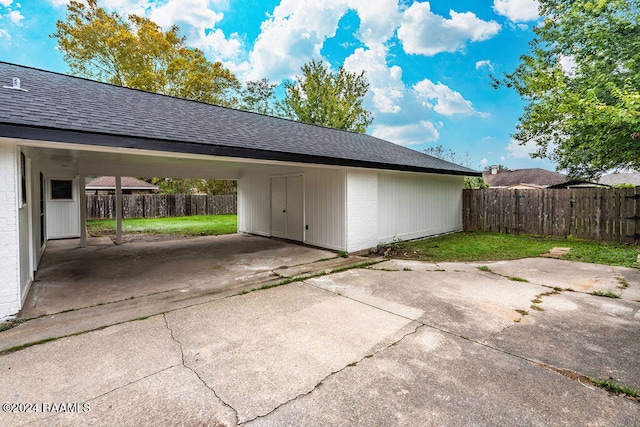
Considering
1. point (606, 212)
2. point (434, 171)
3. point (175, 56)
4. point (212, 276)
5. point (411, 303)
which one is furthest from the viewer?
point (175, 56)

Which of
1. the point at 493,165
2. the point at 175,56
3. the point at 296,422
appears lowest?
the point at 296,422

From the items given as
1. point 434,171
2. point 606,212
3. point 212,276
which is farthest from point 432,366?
point 606,212

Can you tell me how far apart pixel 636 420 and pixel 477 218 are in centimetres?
988

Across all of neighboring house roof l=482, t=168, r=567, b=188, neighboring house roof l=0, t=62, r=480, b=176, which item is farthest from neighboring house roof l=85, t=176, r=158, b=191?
neighboring house roof l=482, t=168, r=567, b=188

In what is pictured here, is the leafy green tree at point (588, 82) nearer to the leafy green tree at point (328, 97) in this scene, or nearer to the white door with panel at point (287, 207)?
the white door with panel at point (287, 207)

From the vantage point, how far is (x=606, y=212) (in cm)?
829

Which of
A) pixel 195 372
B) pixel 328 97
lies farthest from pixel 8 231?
pixel 328 97

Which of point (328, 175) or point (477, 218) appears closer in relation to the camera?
point (328, 175)

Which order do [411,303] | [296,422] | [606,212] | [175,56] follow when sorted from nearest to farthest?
[296,422], [411,303], [606,212], [175,56]

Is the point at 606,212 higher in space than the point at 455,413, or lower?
higher

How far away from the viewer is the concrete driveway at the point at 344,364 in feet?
6.21

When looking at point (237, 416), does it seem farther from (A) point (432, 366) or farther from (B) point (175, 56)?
(B) point (175, 56)

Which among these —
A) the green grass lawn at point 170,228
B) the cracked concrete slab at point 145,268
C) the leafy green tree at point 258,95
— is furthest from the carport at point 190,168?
the leafy green tree at point 258,95

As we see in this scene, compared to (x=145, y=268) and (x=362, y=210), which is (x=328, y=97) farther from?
(x=145, y=268)
